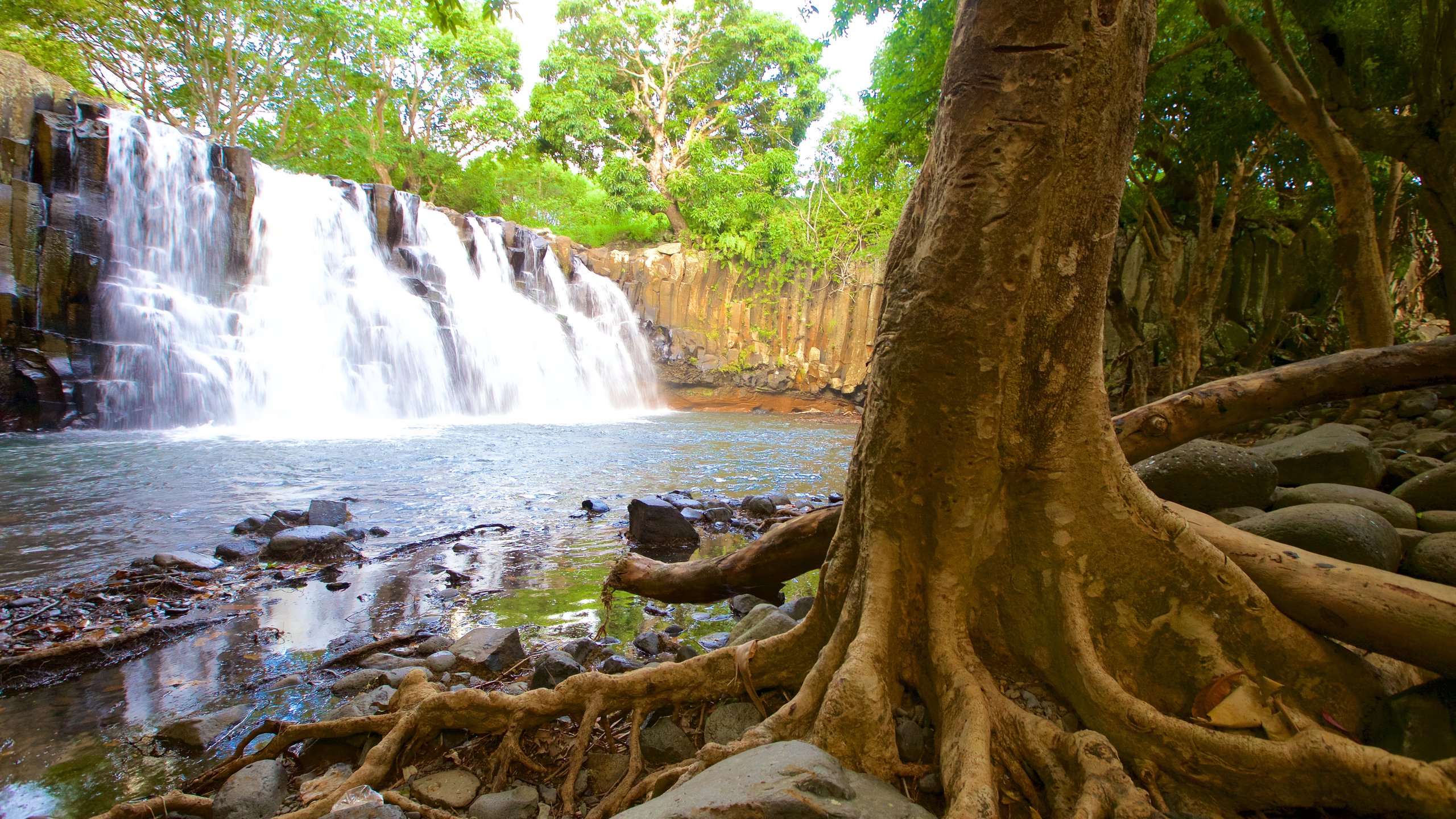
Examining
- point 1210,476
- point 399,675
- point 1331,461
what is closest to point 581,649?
point 399,675

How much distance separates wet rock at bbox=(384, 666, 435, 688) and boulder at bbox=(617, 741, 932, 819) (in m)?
1.78

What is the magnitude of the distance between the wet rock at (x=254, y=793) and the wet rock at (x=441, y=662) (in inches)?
36.5

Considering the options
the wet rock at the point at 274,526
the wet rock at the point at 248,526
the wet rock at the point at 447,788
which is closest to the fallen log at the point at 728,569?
the wet rock at the point at 447,788

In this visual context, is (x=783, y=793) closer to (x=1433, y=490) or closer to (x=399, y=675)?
(x=399, y=675)

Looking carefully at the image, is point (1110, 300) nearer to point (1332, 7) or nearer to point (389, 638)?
point (1332, 7)

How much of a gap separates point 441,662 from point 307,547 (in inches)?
101

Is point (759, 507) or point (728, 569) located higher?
point (728, 569)

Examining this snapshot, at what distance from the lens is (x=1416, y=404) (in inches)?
307

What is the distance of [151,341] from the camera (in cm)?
1259

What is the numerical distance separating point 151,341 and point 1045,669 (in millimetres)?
15717

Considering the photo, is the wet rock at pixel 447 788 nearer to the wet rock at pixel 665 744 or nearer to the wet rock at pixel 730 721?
the wet rock at pixel 665 744

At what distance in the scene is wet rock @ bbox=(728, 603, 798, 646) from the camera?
312 cm

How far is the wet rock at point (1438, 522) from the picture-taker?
10.5 feet

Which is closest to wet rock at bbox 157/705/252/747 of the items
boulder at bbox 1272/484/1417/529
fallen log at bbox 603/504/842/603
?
fallen log at bbox 603/504/842/603
